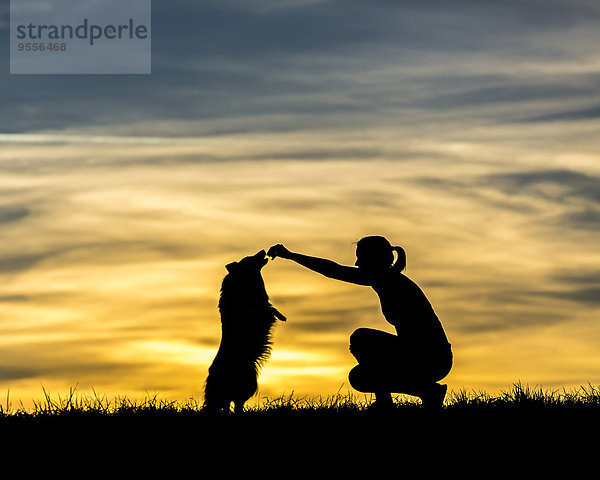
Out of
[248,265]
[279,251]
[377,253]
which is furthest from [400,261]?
[248,265]

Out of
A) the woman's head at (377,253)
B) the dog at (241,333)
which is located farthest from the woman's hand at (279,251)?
the dog at (241,333)

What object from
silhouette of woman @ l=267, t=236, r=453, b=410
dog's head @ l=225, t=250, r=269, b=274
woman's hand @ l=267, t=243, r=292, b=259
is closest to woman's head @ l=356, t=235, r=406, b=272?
silhouette of woman @ l=267, t=236, r=453, b=410

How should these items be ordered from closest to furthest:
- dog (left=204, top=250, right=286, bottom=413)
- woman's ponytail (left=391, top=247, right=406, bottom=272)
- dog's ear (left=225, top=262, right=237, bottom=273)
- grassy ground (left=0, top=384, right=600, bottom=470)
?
grassy ground (left=0, top=384, right=600, bottom=470)
woman's ponytail (left=391, top=247, right=406, bottom=272)
dog (left=204, top=250, right=286, bottom=413)
dog's ear (left=225, top=262, right=237, bottom=273)

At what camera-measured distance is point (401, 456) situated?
6.60 m

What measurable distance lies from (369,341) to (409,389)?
1.95 feet

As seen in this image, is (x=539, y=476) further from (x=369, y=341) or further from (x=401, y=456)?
(x=369, y=341)

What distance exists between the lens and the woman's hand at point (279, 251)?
8.07 m

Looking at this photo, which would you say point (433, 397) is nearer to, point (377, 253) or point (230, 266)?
point (377, 253)

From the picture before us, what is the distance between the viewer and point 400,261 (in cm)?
786

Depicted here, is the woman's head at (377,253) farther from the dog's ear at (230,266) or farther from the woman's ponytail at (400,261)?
the dog's ear at (230,266)

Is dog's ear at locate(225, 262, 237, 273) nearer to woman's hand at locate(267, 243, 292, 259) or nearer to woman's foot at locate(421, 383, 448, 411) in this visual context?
woman's hand at locate(267, 243, 292, 259)

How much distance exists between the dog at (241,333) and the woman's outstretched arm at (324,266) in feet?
4.56

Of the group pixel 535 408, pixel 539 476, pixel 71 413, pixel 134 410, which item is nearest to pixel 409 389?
pixel 535 408

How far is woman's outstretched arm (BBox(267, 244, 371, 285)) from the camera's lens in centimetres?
806
